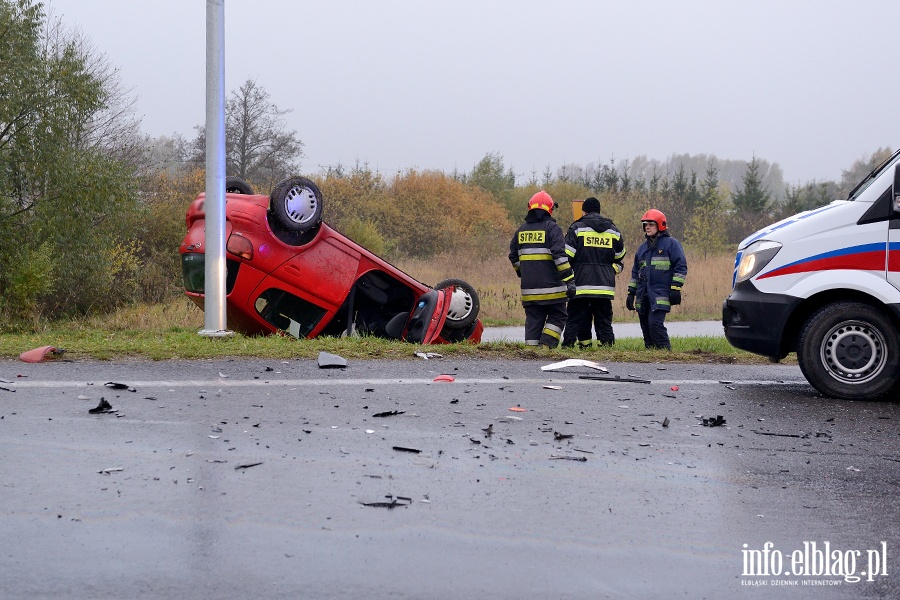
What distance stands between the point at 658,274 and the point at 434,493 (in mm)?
7821

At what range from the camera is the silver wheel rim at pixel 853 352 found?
7.02m

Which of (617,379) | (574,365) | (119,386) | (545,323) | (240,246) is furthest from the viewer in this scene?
(545,323)

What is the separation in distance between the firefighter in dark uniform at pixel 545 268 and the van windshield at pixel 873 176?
4.13 meters

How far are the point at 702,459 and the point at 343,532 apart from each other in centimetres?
216

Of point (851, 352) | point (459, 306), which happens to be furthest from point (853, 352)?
point (459, 306)

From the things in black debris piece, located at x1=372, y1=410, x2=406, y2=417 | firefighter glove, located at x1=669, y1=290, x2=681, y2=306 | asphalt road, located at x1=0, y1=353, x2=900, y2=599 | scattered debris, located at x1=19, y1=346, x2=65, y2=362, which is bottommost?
asphalt road, located at x1=0, y1=353, x2=900, y2=599

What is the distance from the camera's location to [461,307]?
39.2ft

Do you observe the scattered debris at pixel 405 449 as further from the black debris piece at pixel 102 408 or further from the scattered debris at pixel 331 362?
the scattered debris at pixel 331 362

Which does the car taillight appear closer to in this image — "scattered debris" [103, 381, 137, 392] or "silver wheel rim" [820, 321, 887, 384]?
"scattered debris" [103, 381, 137, 392]

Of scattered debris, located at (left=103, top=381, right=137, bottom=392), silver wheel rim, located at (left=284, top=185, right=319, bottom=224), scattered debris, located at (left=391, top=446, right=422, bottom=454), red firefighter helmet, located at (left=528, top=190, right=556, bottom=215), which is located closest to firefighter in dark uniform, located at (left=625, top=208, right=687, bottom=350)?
red firefighter helmet, located at (left=528, top=190, right=556, bottom=215)

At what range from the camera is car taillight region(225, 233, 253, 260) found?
1045cm

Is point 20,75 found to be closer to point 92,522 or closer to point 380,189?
point 92,522

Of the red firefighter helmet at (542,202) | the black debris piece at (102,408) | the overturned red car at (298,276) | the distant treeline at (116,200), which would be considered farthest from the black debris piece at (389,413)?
the distant treeline at (116,200)

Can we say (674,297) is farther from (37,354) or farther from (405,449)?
(405,449)
